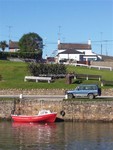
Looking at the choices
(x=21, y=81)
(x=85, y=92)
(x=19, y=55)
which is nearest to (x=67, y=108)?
(x=85, y=92)

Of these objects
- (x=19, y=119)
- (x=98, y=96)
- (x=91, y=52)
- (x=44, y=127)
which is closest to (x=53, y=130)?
(x=44, y=127)

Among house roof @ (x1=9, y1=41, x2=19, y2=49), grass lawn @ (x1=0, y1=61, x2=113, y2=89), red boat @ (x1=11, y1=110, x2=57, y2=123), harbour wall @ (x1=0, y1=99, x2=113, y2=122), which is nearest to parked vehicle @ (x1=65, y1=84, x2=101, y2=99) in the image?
harbour wall @ (x1=0, y1=99, x2=113, y2=122)

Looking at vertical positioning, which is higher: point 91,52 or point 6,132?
point 91,52

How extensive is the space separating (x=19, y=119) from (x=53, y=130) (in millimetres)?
6215

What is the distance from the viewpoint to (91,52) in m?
167

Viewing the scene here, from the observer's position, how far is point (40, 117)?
5341 cm

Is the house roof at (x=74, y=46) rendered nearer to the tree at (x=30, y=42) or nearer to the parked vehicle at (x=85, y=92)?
the tree at (x=30, y=42)

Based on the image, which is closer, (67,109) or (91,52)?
(67,109)

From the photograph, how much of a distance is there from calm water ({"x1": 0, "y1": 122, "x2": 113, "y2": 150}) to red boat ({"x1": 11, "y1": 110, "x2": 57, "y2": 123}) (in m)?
0.77

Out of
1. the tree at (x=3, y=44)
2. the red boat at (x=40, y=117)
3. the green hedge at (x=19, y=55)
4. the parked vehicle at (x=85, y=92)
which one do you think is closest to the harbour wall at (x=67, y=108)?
the red boat at (x=40, y=117)

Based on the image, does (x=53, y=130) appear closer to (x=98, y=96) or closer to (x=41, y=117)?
(x=41, y=117)

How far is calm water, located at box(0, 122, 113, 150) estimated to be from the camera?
39.8m

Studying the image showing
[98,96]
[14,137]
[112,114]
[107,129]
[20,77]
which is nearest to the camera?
[14,137]

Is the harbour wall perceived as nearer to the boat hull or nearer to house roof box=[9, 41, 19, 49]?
the boat hull
